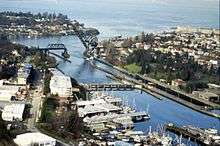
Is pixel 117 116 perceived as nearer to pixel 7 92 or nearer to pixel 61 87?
pixel 61 87

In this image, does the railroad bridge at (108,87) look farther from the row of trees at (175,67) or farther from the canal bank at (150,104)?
the row of trees at (175,67)

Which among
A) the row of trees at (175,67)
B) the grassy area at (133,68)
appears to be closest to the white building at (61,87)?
the row of trees at (175,67)

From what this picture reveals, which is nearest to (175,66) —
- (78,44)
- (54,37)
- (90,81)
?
(90,81)

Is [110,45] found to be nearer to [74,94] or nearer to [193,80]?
[193,80]

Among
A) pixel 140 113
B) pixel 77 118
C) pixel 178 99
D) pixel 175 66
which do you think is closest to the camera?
pixel 77 118

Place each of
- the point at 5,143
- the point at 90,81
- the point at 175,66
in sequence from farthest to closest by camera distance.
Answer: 1. the point at 175,66
2. the point at 90,81
3. the point at 5,143

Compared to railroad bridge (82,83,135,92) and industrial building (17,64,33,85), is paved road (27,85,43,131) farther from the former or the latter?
railroad bridge (82,83,135,92)

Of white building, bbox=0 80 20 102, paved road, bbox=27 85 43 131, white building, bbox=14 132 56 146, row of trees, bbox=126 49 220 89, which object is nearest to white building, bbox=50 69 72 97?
paved road, bbox=27 85 43 131
